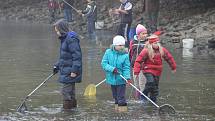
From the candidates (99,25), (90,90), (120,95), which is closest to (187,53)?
(90,90)

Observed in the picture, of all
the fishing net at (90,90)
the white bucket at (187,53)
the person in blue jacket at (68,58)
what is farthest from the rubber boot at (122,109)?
the white bucket at (187,53)

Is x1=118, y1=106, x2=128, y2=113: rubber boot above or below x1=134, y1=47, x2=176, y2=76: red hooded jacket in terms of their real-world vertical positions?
below

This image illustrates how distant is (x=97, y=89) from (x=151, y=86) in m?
2.01

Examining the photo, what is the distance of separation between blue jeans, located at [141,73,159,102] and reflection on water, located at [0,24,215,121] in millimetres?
193

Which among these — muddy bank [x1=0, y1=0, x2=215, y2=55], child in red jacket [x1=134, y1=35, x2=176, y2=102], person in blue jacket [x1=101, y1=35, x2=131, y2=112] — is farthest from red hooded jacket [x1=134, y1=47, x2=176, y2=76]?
muddy bank [x1=0, y1=0, x2=215, y2=55]

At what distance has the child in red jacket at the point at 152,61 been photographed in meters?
10.5

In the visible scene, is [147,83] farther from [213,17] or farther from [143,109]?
[213,17]

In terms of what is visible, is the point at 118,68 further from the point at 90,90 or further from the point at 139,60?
the point at 90,90

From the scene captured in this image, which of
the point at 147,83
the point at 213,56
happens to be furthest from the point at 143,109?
the point at 213,56

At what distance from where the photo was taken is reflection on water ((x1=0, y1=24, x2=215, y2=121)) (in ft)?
32.6

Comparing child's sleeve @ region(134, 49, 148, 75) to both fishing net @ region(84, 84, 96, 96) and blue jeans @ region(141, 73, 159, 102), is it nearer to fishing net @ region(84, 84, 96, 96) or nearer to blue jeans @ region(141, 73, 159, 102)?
blue jeans @ region(141, 73, 159, 102)

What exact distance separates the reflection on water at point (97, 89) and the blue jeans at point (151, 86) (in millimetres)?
193

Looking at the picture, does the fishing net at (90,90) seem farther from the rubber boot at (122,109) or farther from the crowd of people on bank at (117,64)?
the rubber boot at (122,109)

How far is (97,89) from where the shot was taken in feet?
40.8
